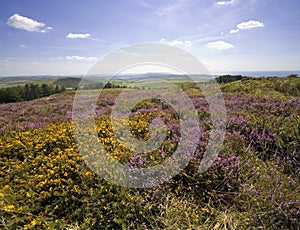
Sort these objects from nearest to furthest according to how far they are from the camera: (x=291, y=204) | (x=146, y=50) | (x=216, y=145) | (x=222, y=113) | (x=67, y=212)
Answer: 1. (x=291, y=204)
2. (x=67, y=212)
3. (x=216, y=145)
4. (x=146, y=50)
5. (x=222, y=113)

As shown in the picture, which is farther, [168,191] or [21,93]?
[21,93]

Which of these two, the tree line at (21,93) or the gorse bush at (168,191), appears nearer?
the gorse bush at (168,191)

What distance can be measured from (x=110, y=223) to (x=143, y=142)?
219 cm

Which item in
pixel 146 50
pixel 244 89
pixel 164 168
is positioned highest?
pixel 146 50

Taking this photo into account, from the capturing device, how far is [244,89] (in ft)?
38.4

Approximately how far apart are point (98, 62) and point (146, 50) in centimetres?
137

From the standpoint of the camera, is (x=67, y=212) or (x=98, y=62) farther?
(x=98, y=62)

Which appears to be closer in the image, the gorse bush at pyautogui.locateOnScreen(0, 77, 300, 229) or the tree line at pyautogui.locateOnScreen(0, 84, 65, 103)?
the gorse bush at pyautogui.locateOnScreen(0, 77, 300, 229)

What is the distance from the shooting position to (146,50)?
5.78 metres

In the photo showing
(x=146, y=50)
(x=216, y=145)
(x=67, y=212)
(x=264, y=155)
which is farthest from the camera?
(x=146, y=50)

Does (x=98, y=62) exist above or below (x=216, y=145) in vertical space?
above

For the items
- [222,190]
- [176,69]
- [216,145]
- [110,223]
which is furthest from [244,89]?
[110,223]

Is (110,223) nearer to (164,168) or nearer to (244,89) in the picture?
(164,168)

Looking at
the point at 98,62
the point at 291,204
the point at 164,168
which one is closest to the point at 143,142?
the point at 164,168
